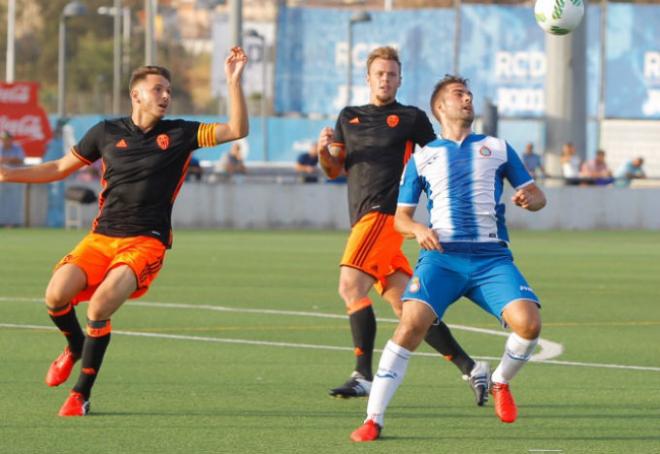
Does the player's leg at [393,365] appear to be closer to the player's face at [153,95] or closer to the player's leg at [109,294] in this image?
the player's leg at [109,294]

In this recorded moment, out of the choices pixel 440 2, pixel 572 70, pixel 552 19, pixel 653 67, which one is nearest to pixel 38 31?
pixel 440 2

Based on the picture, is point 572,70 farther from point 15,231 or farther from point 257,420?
point 257,420

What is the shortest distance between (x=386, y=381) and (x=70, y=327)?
2400 millimetres

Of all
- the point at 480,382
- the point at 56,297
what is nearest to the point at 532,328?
the point at 480,382

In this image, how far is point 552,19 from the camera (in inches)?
648

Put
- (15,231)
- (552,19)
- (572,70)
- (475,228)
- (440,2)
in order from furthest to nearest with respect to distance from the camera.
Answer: (440,2) < (572,70) < (15,231) < (552,19) < (475,228)

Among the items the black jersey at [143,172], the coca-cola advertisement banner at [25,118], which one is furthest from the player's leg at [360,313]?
the coca-cola advertisement banner at [25,118]

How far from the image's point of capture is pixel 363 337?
11.0 metres

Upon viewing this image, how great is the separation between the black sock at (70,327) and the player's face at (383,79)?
8.00 feet

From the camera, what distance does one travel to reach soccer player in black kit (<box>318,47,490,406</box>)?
1099 centimetres

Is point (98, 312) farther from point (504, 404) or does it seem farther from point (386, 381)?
point (504, 404)

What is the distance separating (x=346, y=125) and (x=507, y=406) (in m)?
2.61

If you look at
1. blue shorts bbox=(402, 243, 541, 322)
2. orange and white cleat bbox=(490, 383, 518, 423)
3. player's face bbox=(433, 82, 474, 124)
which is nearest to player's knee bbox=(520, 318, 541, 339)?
blue shorts bbox=(402, 243, 541, 322)

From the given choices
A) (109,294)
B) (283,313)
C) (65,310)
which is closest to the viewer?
(109,294)
